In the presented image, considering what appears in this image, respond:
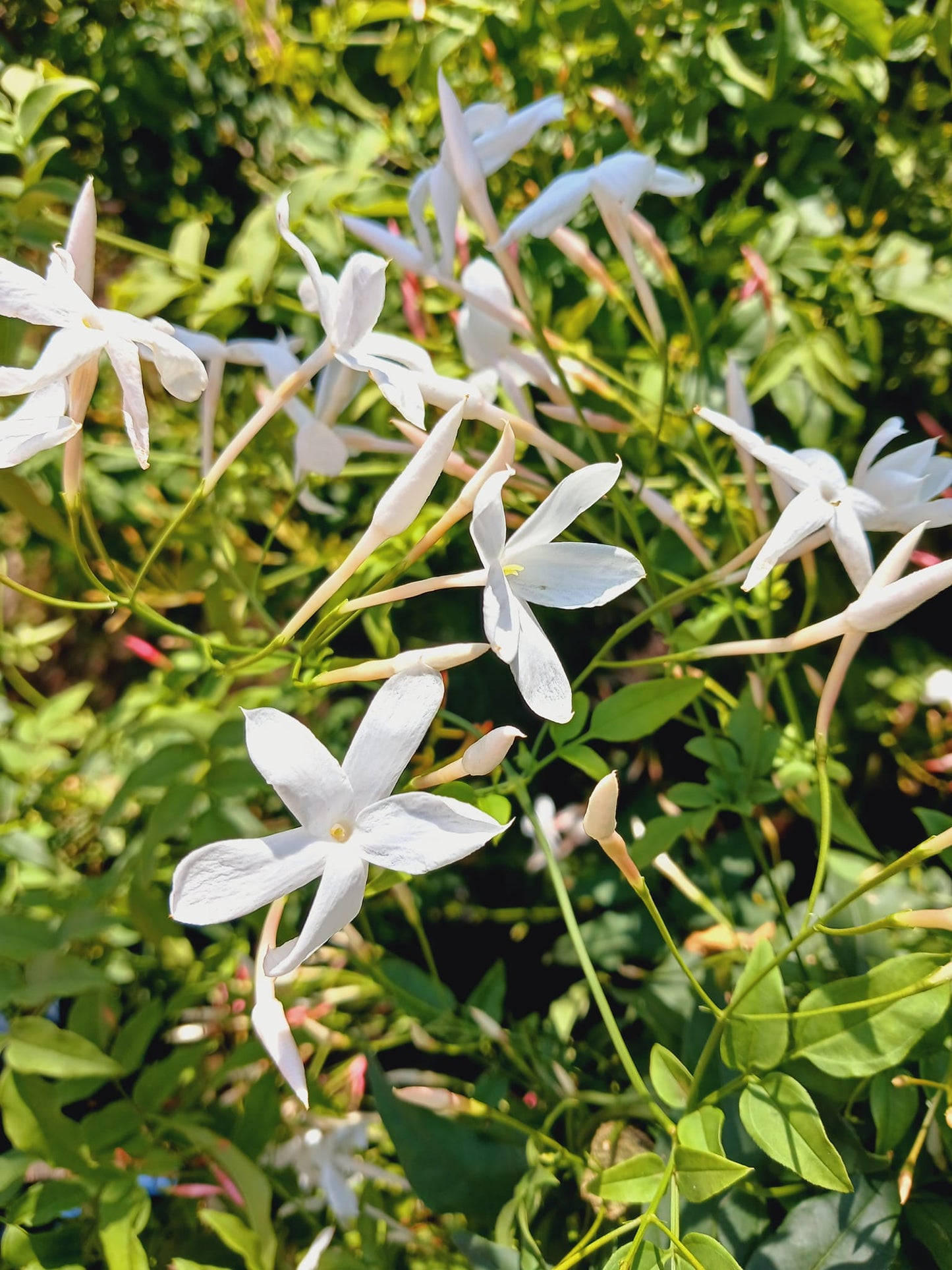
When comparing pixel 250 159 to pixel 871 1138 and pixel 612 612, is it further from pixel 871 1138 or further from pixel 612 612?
pixel 871 1138

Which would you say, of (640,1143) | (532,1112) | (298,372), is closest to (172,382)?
(298,372)

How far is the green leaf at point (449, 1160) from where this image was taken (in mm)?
704

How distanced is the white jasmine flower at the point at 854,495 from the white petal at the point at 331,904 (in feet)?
0.97

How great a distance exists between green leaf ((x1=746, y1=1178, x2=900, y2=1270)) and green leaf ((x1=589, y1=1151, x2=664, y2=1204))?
6.0 inches

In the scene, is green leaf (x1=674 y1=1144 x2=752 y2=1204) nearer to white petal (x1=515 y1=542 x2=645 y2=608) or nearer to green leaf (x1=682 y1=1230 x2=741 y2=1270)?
green leaf (x1=682 y1=1230 x2=741 y2=1270)

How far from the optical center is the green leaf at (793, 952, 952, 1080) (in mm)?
533

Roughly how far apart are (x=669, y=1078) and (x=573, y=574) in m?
0.34

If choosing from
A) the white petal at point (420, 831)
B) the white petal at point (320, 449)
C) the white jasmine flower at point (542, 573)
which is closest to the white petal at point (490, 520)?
the white jasmine flower at point (542, 573)

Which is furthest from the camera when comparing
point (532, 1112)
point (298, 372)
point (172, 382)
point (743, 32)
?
point (743, 32)

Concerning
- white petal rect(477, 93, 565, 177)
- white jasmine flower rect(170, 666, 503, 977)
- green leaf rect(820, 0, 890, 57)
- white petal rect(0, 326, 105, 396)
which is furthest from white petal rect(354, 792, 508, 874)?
green leaf rect(820, 0, 890, 57)

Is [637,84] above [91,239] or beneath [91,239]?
beneath

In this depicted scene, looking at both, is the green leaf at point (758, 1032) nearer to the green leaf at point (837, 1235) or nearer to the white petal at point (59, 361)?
the green leaf at point (837, 1235)

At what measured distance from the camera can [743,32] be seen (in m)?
0.99

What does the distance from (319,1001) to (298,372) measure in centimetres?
73
